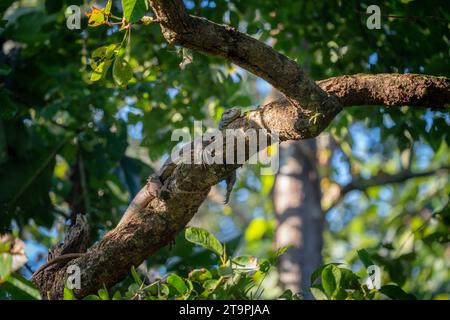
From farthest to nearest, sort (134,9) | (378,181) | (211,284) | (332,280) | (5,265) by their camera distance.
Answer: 1. (378,181)
2. (332,280)
3. (211,284)
4. (134,9)
5. (5,265)

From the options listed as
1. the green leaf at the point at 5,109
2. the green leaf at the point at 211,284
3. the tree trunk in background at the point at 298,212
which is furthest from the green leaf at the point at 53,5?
the tree trunk in background at the point at 298,212

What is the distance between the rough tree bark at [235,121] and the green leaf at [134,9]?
0.05m

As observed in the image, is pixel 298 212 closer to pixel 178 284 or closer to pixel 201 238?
pixel 201 238

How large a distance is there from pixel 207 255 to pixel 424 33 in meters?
2.37

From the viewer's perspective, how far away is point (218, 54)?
140 inches

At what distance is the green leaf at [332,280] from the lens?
3857mm

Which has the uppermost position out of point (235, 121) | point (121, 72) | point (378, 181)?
point (121, 72)

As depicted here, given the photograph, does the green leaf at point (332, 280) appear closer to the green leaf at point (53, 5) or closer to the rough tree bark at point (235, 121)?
the rough tree bark at point (235, 121)

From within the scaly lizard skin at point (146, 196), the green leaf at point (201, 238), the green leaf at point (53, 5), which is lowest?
the green leaf at point (201, 238)

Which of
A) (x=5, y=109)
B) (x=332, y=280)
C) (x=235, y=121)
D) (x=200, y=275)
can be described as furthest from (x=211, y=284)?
(x=5, y=109)

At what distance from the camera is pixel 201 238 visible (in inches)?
152

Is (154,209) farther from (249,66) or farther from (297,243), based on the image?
(297,243)

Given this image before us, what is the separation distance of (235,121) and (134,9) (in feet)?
3.11
